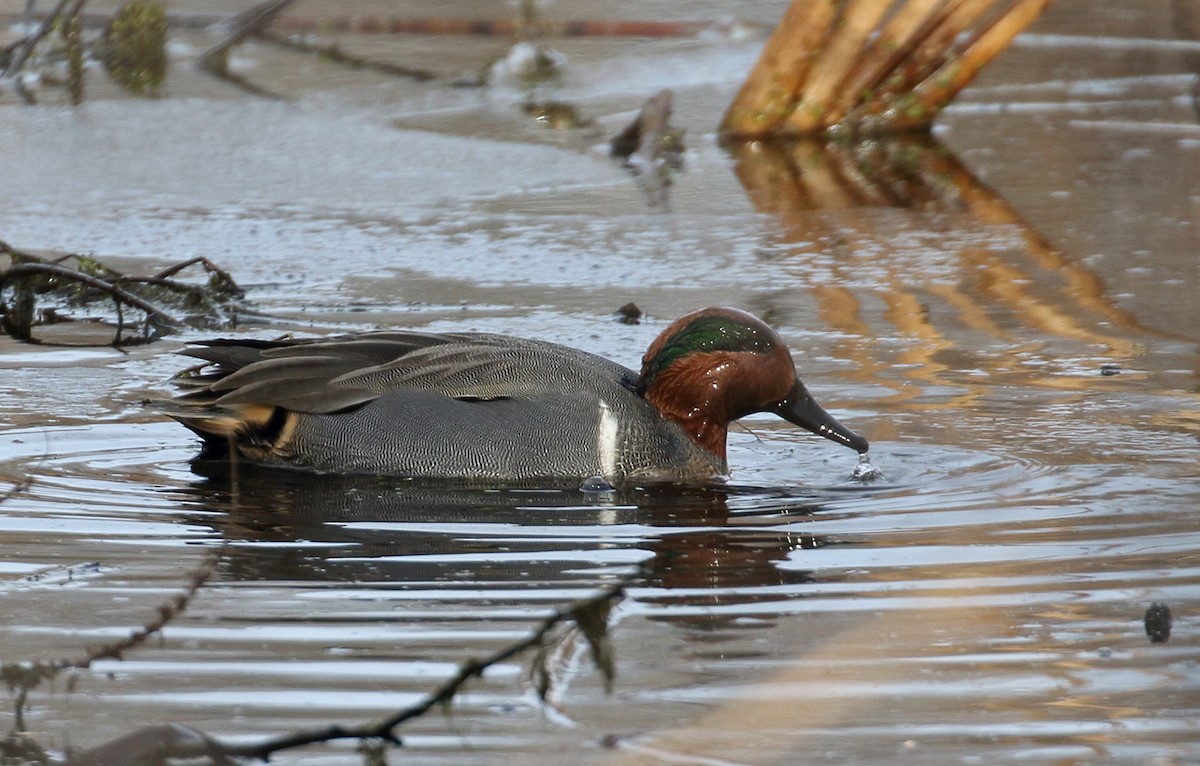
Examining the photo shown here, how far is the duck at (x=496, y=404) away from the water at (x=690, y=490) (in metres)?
0.12

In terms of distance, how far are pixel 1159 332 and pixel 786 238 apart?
2.49 meters

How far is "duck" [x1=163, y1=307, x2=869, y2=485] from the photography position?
5.77 meters

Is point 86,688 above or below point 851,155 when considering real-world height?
below

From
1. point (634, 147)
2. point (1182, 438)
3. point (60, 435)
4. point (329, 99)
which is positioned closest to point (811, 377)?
point (1182, 438)

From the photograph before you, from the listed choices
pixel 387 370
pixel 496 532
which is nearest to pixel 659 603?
pixel 496 532

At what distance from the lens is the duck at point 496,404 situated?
5.77 metres

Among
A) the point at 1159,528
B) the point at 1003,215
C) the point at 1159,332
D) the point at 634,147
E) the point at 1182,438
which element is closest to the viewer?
the point at 1159,528

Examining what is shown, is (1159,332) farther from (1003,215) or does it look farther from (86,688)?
(86,688)

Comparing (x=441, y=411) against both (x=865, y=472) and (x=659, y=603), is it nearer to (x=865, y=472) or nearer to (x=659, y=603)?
(x=865, y=472)

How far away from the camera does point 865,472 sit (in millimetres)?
5664

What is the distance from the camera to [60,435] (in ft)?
19.9

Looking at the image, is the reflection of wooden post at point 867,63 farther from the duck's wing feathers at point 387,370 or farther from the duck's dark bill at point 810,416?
the duck's wing feathers at point 387,370

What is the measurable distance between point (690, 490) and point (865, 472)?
54 centimetres

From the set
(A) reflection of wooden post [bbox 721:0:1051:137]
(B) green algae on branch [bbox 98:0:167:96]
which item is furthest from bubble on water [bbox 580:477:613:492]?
(B) green algae on branch [bbox 98:0:167:96]
